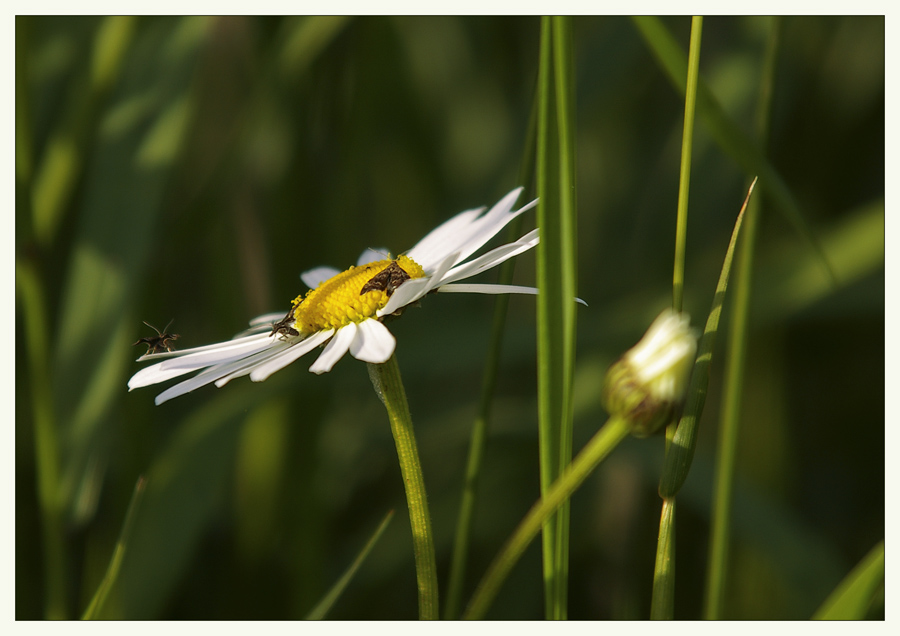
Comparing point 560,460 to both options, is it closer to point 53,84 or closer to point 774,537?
point 774,537

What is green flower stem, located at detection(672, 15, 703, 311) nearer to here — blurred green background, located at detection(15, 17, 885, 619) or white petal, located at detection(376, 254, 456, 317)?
white petal, located at detection(376, 254, 456, 317)

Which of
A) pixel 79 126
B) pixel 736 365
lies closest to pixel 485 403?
pixel 736 365

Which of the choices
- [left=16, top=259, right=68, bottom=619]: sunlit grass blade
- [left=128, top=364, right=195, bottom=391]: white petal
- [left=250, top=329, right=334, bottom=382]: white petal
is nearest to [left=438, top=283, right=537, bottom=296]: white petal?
[left=250, top=329, right=334, bottom=382]: white petal

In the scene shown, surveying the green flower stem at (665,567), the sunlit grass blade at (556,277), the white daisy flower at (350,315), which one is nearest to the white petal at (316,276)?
the white daisy flower at (350,315)

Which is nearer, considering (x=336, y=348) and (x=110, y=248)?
(x=336, y=348)

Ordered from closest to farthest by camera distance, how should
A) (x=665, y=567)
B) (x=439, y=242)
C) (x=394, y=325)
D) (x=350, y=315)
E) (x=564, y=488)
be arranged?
(x=564, y=488), (x=665, y=567), (x=350, y=315), (x=439, y=242), (x=394, y=325)

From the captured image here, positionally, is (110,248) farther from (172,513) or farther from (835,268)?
(835,268)

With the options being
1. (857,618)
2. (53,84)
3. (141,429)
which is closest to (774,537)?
(857,618)
